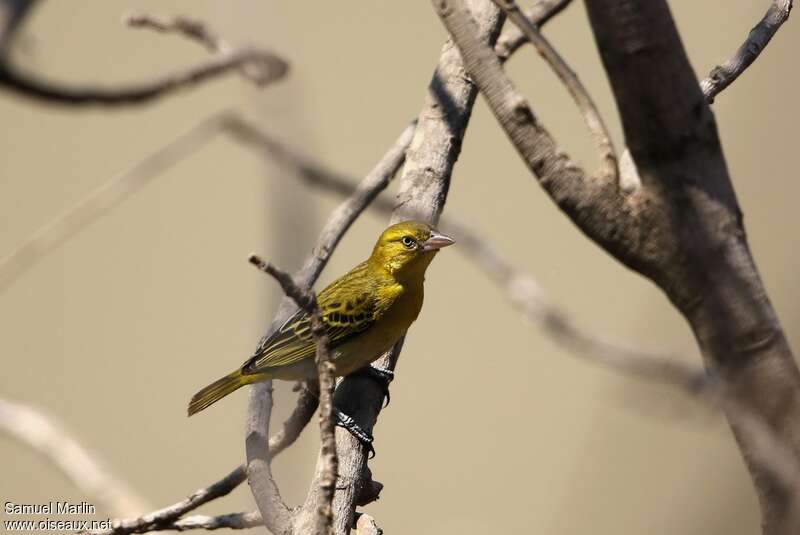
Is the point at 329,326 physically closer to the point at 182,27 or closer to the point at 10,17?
the point at 182,27

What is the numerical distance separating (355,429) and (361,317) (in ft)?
4.18

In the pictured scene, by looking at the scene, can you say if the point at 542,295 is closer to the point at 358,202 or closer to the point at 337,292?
the point at 358,202

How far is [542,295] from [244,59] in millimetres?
734

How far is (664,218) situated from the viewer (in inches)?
54.0

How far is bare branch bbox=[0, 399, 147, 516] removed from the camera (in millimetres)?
1712

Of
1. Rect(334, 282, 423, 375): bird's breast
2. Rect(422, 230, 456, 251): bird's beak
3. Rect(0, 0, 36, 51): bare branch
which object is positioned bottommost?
Rect(0, 0, 36, 51): bare branch

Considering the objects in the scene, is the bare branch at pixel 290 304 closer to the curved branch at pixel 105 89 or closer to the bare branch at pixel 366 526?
the bare branch at pixel 366 526

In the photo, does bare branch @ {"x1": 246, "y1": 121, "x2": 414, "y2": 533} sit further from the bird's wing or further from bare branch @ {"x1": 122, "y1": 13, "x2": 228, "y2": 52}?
bare branch @ {"x1": 122, "y1": 13, "x2": 228, "y2": 52}

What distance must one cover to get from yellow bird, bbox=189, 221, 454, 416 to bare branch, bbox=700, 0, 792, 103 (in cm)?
124

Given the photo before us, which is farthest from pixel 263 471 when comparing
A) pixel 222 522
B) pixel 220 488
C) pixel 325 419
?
pixel 325 419

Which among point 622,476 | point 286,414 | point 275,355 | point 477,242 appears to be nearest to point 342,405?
point 286,414

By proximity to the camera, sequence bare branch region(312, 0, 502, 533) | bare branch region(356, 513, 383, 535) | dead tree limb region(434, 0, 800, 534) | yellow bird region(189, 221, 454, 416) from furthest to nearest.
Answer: yellow bird region(189, 221, 454, 416), bare branch region(312, 0, 502, 533), bare branch region(356, 513, 383, 535), dead tree limb region(434, 0, 800, 534)

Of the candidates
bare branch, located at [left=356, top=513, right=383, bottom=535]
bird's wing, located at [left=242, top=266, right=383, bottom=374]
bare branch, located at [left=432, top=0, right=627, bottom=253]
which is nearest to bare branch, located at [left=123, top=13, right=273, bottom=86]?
bird's wing, located at [left=242, top=266, right=383, bottom=374]

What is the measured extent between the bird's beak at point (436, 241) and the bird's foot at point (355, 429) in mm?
1259
